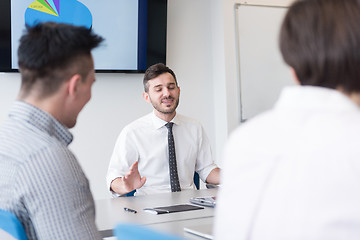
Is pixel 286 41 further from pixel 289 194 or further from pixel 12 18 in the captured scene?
pixel 12 18

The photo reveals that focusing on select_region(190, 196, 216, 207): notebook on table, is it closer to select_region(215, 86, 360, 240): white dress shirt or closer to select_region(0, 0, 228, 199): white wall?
select_region(215, 86, 360, 240): white dress shirt

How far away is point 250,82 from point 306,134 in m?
3.96

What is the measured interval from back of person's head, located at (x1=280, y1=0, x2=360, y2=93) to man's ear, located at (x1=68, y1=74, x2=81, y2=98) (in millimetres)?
751

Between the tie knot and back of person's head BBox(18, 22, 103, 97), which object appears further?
the tie knot

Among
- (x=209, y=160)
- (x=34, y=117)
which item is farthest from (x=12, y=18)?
(x=34, y=117)

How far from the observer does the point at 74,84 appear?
152 centimetres

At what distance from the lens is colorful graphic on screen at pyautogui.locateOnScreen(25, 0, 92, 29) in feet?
13.3

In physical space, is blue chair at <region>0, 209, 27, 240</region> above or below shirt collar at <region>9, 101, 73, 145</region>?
below

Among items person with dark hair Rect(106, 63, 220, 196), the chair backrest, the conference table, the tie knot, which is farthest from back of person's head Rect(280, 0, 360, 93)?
the tie knot

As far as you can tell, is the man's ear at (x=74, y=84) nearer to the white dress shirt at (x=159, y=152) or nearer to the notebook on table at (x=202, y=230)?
the notebook on table at (x=202, y=230)

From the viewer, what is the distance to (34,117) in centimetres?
146

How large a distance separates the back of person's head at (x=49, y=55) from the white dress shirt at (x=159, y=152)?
168 centimetres

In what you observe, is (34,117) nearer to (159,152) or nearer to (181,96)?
(159,152)

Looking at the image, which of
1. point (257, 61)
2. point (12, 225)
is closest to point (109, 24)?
point (257, 61)
